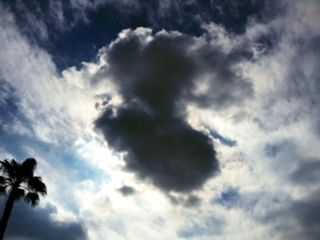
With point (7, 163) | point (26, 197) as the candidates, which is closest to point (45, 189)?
point (26, 197)

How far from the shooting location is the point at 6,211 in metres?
31.4

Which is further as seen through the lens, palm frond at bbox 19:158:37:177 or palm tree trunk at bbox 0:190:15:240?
palm frond at bbox 19:158:37:177

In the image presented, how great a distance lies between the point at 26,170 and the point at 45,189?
2924 millimetres

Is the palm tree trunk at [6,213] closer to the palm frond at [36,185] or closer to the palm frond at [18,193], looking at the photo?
the palm frond at [18,193]

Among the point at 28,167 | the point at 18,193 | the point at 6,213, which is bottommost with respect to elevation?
the point at 6,213

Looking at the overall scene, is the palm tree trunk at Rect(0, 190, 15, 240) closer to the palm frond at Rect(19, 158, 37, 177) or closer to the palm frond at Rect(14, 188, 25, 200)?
the palm frond at Rect(14, 188, 25, 200)

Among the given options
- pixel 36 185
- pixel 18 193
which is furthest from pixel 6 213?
pixel 36 185

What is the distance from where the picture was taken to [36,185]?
34.5 meters

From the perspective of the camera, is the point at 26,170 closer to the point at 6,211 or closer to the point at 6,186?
the point at 6,186

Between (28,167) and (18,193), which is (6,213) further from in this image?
(28,167)

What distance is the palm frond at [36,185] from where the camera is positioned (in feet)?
113

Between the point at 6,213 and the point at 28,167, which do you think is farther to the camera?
the point at 28,167

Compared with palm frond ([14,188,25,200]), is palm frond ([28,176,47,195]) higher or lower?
higher

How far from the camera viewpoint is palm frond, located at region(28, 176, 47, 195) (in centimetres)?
3431
